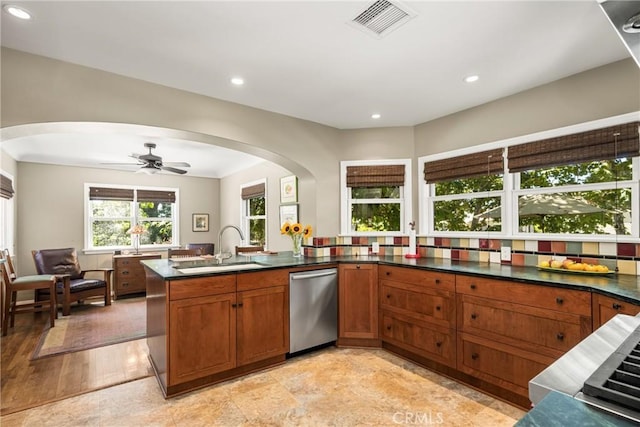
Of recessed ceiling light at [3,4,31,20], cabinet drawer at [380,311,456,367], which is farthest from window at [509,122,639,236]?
recessed ceiling light at [3,4,31,20]

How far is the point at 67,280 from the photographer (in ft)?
15.1

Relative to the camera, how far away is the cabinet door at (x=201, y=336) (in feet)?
7.82

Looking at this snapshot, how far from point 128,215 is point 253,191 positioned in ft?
9.22

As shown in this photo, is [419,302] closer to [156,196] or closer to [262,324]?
[262,324]

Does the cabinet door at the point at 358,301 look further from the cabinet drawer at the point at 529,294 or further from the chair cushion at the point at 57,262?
the chair cushion at the point at 57,262

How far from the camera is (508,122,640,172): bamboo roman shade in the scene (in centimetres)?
235

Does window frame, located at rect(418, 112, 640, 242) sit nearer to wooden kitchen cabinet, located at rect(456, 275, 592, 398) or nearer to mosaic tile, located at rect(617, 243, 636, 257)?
mosaic tile, located at rect(617, 243, 636, 257)

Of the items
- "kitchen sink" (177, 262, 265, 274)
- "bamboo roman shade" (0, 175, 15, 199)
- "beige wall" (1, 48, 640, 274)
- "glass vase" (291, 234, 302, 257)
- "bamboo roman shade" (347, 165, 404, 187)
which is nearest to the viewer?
"beige wall" (1, 48, 640, 274)

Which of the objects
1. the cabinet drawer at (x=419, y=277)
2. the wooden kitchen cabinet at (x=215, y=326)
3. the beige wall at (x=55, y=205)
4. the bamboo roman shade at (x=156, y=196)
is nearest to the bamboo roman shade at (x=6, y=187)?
the beige wall at (x=55, y=205)

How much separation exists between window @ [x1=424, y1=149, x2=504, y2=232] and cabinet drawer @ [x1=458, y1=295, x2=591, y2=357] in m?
1.11

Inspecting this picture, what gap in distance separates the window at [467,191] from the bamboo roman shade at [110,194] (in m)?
5.91

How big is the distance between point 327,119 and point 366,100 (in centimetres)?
66

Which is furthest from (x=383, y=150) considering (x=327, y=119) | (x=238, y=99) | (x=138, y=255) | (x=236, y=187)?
(x=138, y=255)

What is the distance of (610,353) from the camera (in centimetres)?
85
